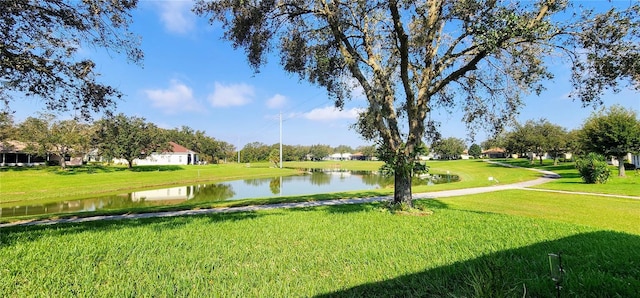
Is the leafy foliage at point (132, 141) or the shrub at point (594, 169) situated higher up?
the leafy foliage at point (132, 141)

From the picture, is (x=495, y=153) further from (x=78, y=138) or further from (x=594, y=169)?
(x=78, y=138)

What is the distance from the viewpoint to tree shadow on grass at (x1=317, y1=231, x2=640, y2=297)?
2.87 m

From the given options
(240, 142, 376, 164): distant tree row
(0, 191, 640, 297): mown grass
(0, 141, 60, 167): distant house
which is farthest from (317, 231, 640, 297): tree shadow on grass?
(240, 142, 376, 164): distant tree row

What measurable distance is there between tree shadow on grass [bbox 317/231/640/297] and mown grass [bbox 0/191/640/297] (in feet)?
0.04

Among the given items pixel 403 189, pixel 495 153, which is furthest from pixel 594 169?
pixel 495 153

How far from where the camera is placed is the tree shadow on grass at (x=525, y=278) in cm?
287

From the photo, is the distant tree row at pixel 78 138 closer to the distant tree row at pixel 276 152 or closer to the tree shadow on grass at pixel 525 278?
the distant tree row at pixel 276 152

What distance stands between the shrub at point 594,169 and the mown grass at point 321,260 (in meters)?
18.8

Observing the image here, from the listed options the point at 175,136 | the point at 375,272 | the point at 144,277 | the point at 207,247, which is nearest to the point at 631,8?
the point at 375,272

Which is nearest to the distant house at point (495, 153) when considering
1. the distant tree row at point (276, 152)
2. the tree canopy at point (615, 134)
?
the distant tree row at point (276, 152)

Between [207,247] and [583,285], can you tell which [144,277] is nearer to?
[207,247]

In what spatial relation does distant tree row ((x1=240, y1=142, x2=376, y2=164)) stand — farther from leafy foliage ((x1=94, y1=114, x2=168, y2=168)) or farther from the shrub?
the shrub

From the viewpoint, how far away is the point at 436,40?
32.8 feet

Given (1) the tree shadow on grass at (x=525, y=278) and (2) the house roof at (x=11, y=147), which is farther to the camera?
(2) the house roof at (x=11, y=147)
